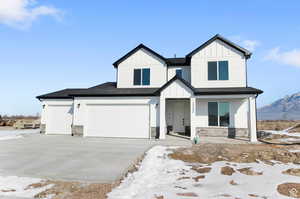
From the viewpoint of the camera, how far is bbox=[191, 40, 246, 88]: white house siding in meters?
13.5

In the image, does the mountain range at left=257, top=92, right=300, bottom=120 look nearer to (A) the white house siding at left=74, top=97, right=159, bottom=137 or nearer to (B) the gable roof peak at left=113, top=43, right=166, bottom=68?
(B) the gable roof peak at left=113, top=43, right=166, bottom=68


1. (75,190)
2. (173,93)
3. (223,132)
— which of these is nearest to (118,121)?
(173,93)

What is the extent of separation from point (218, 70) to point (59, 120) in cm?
1453

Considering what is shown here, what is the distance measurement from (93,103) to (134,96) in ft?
11.5

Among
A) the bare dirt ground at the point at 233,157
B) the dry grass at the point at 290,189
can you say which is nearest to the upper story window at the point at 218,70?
the bare dirt ground at the point at 233,157

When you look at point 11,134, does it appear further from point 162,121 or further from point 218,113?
point 218,113

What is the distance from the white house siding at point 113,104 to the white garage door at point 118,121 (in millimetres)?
78

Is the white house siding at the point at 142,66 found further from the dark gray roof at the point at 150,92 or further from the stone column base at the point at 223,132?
the stone column base at the point at 223,132

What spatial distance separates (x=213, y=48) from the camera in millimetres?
14031

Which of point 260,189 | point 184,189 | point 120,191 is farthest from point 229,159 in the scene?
point 120,191

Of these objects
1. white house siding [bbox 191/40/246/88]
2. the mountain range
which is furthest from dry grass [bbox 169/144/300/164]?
the mountain range

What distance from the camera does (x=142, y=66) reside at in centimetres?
1542

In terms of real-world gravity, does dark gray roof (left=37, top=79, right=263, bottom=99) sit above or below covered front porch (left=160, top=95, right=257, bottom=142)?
above

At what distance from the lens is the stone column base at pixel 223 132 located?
12.6 meters
